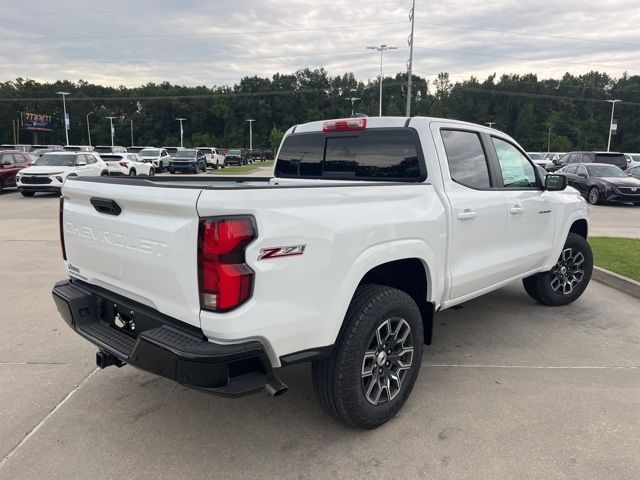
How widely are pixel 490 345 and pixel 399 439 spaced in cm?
182

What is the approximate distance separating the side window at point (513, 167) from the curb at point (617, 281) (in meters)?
2.47

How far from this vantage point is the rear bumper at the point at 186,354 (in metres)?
2.21

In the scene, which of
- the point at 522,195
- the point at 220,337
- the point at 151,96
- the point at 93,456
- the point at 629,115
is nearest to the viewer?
the point at 220,337

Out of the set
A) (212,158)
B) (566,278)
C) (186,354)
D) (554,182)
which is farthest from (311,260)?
(212,158)

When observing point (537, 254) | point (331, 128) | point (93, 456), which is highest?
point (331, 128)

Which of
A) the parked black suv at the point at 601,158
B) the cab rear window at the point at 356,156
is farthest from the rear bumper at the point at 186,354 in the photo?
the parked black suv at the point at 601,158

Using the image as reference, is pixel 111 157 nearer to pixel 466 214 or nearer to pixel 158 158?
pixel 158 158

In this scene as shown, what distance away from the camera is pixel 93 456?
275cm

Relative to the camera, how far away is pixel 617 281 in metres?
6.27

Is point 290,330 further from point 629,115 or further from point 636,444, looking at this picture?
point 629,115

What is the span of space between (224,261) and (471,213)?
2143mm

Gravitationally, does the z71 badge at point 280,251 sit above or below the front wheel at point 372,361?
above

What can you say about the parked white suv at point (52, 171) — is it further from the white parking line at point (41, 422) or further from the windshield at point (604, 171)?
the windshield at point (604, 171)

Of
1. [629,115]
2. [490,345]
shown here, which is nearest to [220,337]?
[490,345]
